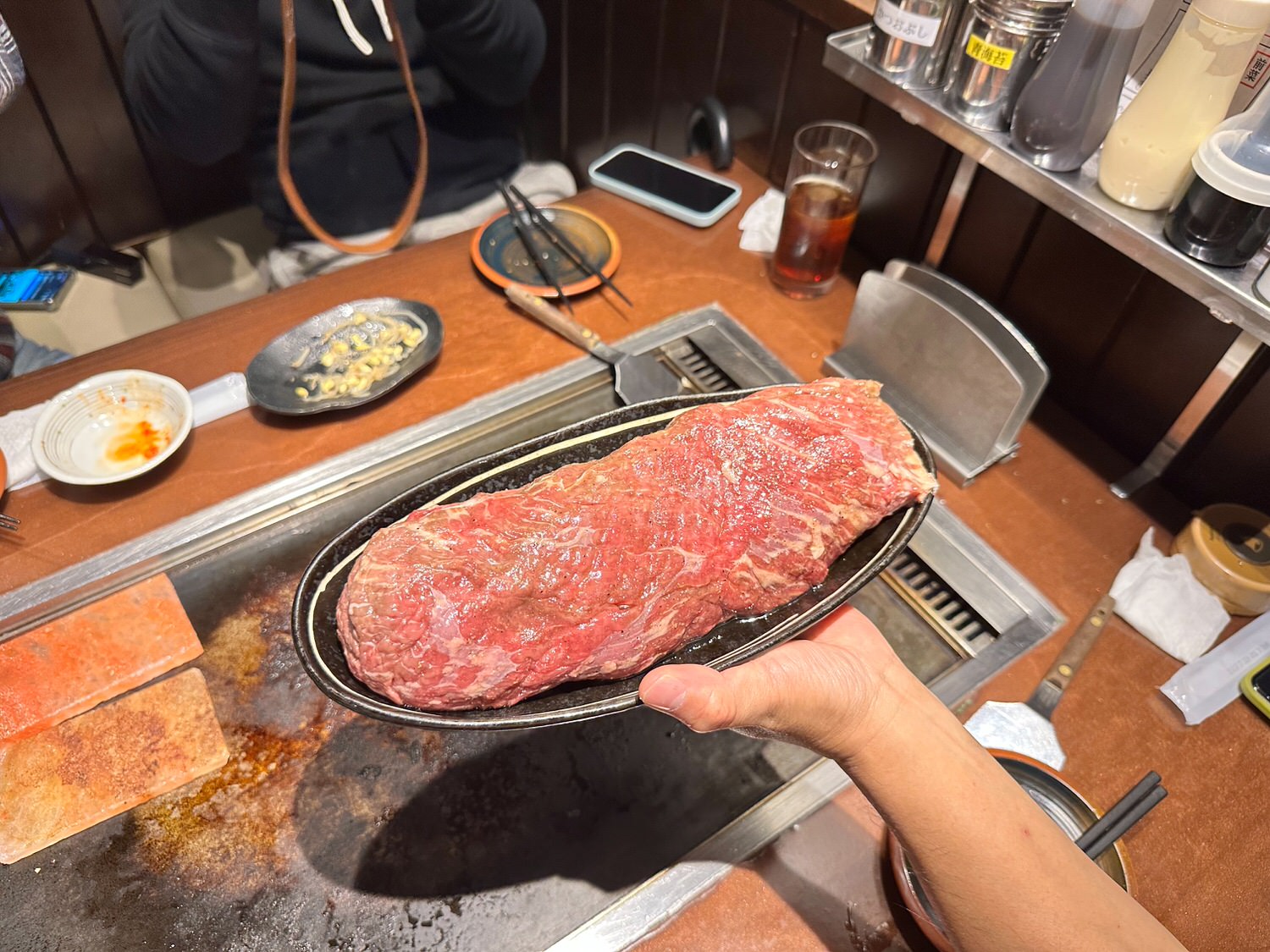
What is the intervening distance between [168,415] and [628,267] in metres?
1.37

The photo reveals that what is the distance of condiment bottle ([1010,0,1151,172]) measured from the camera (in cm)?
139

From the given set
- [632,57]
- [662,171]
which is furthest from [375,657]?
[632,57]

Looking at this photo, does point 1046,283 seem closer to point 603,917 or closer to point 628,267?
point 628,267

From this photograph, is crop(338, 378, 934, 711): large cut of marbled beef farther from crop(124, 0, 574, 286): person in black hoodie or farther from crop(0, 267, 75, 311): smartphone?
crop(0, 267, 75, 311): smartphone

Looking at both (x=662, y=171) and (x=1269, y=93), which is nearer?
(x=1269, y=93)

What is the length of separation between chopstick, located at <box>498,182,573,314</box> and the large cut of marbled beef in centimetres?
90

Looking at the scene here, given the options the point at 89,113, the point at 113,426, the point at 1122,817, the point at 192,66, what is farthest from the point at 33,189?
the point at 1122,817

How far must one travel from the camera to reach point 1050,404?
6.84ft

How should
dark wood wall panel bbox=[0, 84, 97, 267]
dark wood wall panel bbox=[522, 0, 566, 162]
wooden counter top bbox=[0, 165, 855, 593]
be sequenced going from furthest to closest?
dark wood wall panel bbox=[522, 0, 566, 162]
dark wood wall panel bbox=[0, 84, 97, 267]
wooden counter top bbox=[0, 165, 855, 593]

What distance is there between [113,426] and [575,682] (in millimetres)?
1420

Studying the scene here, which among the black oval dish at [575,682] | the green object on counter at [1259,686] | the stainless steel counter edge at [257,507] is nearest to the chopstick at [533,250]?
the stainless steel counter edge at [257,507]

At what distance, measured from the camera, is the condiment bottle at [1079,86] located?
1.39m

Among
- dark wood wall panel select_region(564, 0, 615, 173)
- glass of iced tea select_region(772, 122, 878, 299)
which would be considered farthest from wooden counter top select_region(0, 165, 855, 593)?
dark wood wall panel select_region(564, 0, 615, 173)

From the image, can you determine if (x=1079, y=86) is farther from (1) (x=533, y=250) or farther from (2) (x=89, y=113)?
(2) (x=89, y=113)
